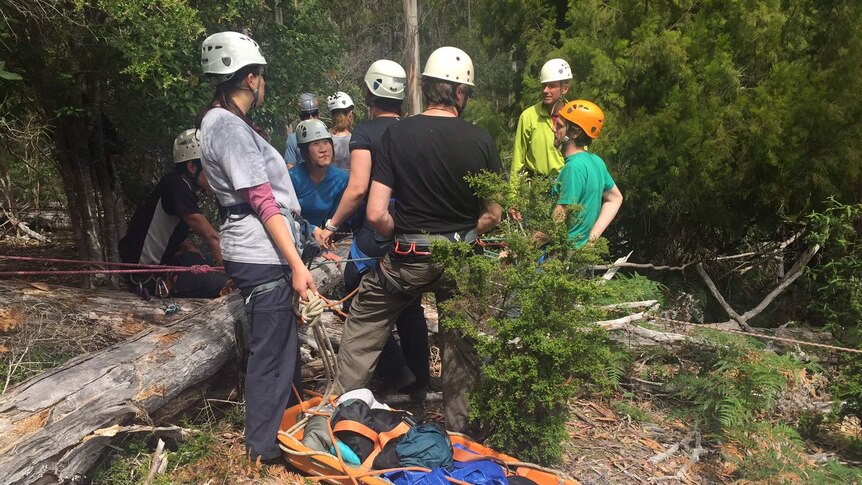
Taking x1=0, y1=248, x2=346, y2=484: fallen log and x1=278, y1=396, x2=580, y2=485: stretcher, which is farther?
x1=278, y1=396, x2=580, y2=485: stretcher

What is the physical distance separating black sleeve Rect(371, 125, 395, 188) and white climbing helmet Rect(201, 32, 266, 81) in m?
0.78

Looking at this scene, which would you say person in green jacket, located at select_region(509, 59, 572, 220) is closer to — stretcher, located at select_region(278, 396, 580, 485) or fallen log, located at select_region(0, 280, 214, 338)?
stretcher, located at select_region(278, 396, 580, 485)

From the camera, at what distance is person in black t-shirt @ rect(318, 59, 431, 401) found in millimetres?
3832

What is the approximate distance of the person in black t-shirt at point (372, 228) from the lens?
383 cm

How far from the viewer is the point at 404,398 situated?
4.50m

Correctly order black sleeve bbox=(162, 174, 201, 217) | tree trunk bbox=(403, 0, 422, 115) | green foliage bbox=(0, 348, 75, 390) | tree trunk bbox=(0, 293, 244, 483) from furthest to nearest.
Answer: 1. tree trunk bbox=(403, 0, 422, 115)
2. black sleeve bbox=(162, 174, 201, 217)
3. green foliage bbox=(0, 348, 75, 390)
4. tree trunk bbox=(0, 293, 244, 483)

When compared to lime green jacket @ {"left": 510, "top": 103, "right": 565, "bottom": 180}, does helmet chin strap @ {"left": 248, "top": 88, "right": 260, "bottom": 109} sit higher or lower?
higher

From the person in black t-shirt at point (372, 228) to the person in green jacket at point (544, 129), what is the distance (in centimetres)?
143

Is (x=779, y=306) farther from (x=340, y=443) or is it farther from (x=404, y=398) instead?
(x=340, y=443)

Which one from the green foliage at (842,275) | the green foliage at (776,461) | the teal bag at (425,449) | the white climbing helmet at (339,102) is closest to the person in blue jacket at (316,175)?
the white climbing helmet at (339,102)

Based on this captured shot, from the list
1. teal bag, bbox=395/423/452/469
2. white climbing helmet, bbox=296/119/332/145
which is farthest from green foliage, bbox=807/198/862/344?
white climbing helmet, bbox=296/119/332/145

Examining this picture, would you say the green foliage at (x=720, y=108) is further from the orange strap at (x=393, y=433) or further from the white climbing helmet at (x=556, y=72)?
the orange strap at (x=393, y=433)

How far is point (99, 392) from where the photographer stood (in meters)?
3.42

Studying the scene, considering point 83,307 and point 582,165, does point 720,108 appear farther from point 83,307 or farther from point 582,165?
point 83,307
